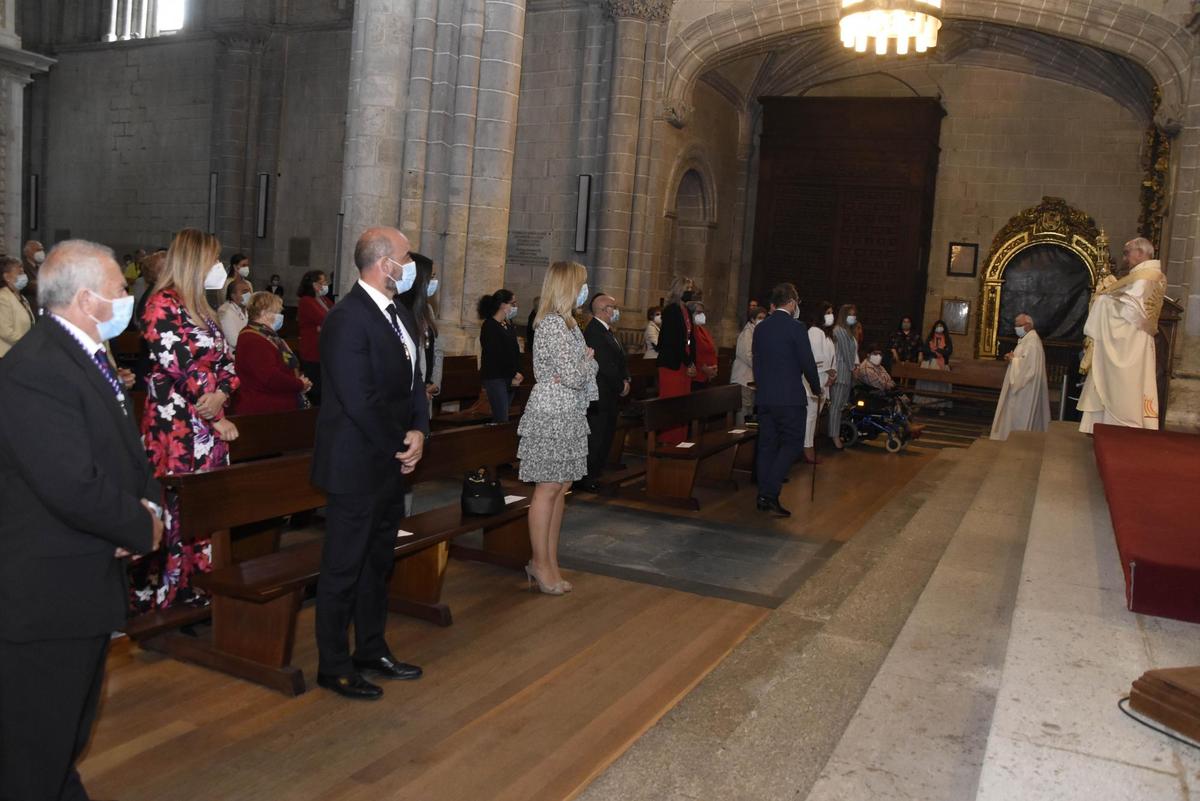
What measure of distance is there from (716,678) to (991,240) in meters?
15.4

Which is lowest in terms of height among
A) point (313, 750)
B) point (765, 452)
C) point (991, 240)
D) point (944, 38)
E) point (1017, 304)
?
point (313, 750)

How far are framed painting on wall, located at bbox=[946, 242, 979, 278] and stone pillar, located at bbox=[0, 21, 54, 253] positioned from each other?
45.2 ft

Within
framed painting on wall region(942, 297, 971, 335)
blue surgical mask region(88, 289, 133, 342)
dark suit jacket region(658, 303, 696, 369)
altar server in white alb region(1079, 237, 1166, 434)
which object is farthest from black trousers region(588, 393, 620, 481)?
framed painting on wall region(942, 297, 971, 335)

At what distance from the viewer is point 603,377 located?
7242mm

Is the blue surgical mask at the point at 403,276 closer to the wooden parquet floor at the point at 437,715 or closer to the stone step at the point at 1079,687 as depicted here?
the wooden parquet floor at the point at 437,715

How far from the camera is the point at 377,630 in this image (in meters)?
3.93

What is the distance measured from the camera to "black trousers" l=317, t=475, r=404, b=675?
3674 mm

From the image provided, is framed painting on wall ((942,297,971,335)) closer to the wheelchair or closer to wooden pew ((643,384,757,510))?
the wheelchair

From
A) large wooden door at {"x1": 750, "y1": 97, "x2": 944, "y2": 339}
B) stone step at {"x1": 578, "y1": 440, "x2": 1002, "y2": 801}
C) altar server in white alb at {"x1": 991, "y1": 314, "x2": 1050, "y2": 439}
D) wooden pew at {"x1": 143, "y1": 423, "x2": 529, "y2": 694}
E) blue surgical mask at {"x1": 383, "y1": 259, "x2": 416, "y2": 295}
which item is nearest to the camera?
stone step at {"x1": 578, "y1": 440, "x2": 1002, "y2": 801}

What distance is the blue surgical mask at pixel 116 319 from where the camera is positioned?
2.57 metres

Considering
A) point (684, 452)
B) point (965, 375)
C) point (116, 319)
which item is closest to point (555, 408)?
point (116, 319)

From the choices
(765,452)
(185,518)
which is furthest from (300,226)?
(185,518)

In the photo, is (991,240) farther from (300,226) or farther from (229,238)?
(229,238)

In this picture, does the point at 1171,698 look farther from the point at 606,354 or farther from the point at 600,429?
the point at 600,429
